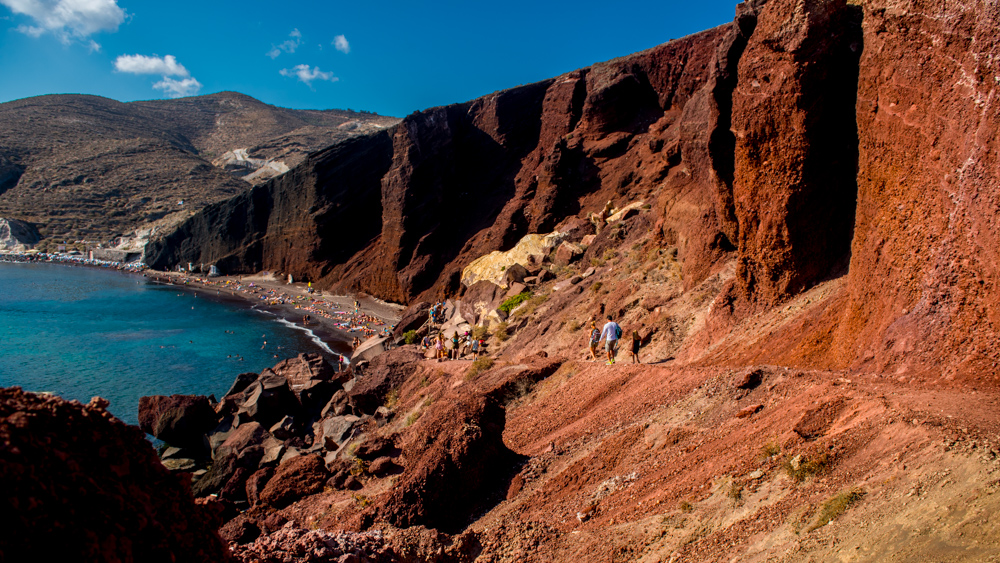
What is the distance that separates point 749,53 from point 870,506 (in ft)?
28.6

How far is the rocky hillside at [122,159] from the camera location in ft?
286

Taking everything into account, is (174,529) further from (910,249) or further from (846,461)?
(910,249)

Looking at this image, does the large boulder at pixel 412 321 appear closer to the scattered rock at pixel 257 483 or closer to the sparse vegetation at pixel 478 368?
the sparse vegetation at pixel 478 368

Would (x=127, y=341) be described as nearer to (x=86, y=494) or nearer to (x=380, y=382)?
(x=380, y=382)

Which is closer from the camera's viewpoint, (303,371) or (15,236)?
(303,371)

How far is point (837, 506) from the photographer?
148 inches

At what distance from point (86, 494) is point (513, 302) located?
2137cm

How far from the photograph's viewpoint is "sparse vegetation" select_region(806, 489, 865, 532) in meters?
3.72

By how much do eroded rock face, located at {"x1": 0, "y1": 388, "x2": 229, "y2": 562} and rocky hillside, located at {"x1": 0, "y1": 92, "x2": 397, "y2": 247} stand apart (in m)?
97.3

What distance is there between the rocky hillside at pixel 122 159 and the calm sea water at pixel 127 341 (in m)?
35.1

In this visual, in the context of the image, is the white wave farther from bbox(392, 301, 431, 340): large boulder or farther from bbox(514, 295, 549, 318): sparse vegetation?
bbox(514, 295, 549, 318): sparse vegetation

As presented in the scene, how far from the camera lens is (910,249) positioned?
617 centimetres

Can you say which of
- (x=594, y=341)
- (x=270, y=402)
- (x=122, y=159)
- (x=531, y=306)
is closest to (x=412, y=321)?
(x=531, y=306)

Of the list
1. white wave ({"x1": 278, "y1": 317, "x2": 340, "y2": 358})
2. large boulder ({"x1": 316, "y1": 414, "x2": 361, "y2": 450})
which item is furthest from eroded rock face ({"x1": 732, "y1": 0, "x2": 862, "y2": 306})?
white wave ({"x1": 278, "y1": 317, "x2": 340, "y2": 358})
